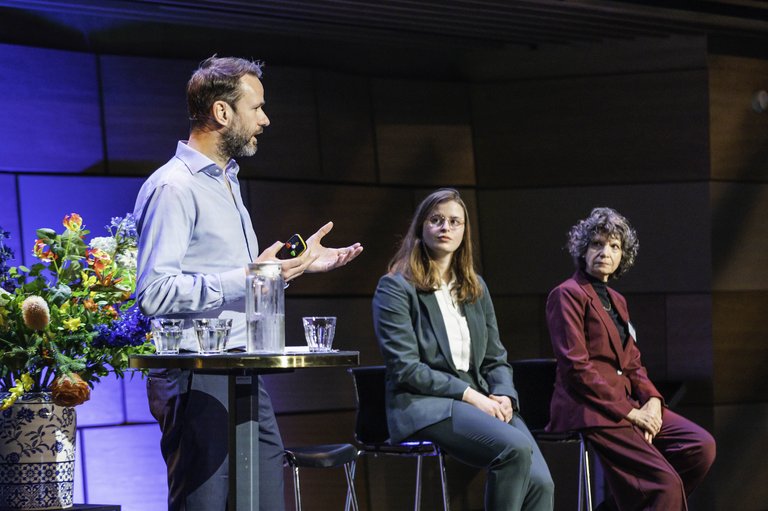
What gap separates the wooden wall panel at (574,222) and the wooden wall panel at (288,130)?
1046 millimetres

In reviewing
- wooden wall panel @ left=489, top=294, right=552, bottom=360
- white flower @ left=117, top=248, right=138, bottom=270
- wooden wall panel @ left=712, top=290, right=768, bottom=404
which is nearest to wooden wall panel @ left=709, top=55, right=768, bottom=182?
wooden wall panel @ left=712, top=290, right=768, bottom=404

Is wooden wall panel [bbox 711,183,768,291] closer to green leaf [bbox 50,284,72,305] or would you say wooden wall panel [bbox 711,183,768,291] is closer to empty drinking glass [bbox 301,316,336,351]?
empty drinking glass [bbox 301,316,336,351]

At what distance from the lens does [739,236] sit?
5539 mm

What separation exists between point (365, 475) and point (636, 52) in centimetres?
260

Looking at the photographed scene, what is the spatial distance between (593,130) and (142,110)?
2.35 m

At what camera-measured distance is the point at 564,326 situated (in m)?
4.47

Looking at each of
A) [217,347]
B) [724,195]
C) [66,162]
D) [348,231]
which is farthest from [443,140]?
[217,347]

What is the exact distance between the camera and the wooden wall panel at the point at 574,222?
5.51 metres

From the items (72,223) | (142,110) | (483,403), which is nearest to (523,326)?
(483,403)

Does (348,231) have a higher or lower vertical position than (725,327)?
higher

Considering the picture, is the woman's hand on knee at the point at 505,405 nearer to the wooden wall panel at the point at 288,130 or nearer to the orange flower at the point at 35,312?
the orange flower at the point at 35,312

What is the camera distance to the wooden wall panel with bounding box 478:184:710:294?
5.51 metres

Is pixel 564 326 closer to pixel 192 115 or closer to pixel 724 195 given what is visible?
pixel 724 195

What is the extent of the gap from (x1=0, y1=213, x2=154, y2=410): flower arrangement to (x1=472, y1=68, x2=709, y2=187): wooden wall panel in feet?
9.29
